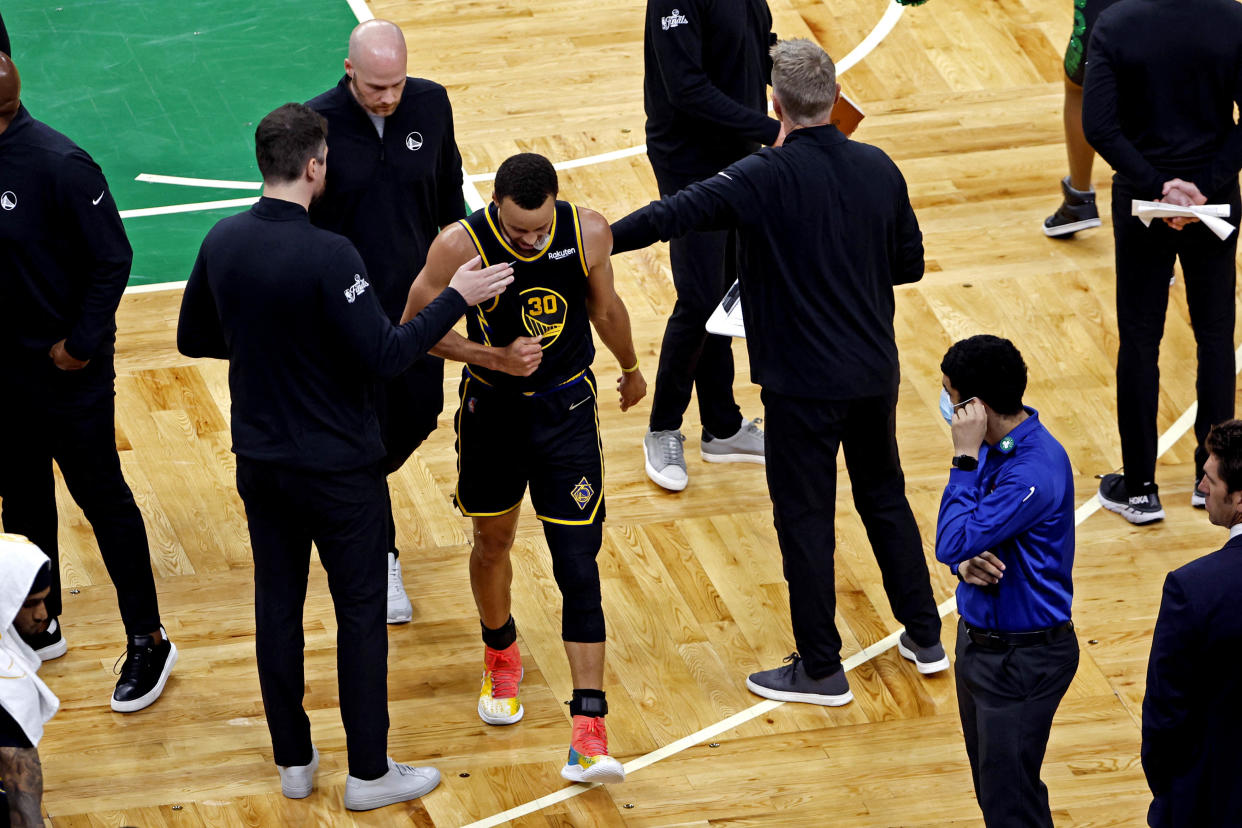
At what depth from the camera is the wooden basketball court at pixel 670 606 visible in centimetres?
508

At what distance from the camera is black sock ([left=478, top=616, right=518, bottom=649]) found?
5.41m

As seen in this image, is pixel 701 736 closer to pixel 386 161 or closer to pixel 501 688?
pixel 501 688

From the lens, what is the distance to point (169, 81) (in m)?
9.14

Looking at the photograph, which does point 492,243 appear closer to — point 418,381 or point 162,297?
point 418,381

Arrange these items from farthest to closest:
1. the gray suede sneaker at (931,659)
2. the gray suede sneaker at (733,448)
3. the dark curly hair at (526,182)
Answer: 1. the gray suede sneaker at (733,448)
2. the gray suede sneaker at (931,659)
3. the dark curly hair at (526,182)

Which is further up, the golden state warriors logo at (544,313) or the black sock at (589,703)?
the golden state warriors logo at (544,313)

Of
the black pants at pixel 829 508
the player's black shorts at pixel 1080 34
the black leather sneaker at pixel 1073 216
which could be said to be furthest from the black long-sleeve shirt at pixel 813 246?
the black leather sneaker at pixel 1073 216

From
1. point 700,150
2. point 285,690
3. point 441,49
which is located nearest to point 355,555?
point 285,690

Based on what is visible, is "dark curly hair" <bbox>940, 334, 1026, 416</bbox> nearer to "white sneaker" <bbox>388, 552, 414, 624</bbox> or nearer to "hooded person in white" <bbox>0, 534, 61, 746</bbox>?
"hooded person in white" <bbox>0, 534, 61, 746</bbox>

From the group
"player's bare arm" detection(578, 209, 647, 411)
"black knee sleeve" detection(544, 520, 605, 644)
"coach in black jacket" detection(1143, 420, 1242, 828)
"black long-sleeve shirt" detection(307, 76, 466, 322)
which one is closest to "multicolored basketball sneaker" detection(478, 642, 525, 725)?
"black knee sleeve" detection(544, 520, 605, 644)

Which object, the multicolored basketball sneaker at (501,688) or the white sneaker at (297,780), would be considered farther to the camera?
the multicolored basketball sneaker at (501,688)

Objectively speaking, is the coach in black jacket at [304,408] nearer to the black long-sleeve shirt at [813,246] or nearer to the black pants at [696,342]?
the black long-sleeve shirt at [813,246]

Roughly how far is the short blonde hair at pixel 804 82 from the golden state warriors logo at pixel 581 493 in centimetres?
122

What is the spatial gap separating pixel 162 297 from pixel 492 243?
3.26m
